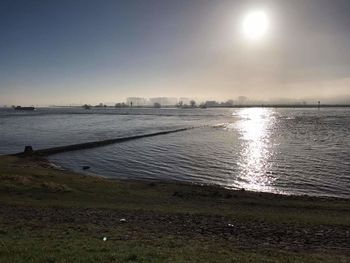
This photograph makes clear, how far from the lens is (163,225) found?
12414 millimetres

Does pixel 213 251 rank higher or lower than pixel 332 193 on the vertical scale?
higher

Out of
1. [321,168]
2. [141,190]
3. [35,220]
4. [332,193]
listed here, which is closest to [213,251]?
[35,220]

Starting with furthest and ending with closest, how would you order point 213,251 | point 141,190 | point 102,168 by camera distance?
1. point 102,168
2. point 141,190
3. point 213,251

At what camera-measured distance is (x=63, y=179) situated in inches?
890

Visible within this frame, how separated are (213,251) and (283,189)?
14.4 m

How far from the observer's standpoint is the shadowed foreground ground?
28.9 ft

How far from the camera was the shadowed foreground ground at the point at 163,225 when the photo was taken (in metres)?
8.80

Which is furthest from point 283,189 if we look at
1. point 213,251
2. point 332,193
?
point 213,251

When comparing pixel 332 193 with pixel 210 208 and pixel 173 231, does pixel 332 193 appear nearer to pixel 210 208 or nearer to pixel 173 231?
pixel 210 208

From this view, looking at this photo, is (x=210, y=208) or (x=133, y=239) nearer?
(x=133, y=239)

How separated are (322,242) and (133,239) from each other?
5638 mm

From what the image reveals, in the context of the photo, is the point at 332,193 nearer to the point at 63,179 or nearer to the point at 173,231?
the point at 173,231

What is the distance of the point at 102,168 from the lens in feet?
101

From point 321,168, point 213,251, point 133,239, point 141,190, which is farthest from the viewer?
point 321,168
